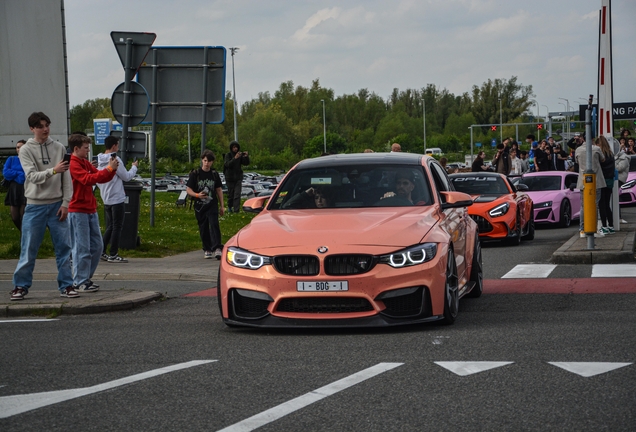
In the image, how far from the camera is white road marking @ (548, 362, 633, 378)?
20.8ft

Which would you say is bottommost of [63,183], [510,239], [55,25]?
[510,239]

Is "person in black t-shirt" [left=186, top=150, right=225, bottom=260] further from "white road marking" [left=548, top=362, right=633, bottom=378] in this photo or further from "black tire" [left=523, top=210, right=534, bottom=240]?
"white road marking" [left=548, top=362, right=633, bottom=378]

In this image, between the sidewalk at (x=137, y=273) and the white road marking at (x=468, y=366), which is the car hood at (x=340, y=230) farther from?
the sidewalk at (x=137, y=273)

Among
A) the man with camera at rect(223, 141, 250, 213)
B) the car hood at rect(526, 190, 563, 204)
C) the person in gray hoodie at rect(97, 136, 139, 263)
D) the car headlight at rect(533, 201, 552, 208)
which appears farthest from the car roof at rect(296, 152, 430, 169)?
the man with camera at rect(223, 141, 250, 213)

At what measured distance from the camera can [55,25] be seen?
14703mm

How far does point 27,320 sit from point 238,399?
4.73 metres

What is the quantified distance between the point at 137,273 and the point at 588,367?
28.0 ft

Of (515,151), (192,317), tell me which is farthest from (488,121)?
(192,317)

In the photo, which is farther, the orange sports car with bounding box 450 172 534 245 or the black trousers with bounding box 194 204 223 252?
the orange sports car with bounding box 450 172 534 245

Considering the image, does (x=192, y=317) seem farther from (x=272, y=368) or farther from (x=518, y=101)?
(x=518, y=101)

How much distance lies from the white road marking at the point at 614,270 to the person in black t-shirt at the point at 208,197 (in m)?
5.81

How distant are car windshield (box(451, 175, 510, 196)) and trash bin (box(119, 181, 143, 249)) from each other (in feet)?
21.5

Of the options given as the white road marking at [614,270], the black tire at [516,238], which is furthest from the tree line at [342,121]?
the white road marking at [614,270]

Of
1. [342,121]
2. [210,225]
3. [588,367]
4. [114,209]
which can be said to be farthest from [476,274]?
[342,121]
